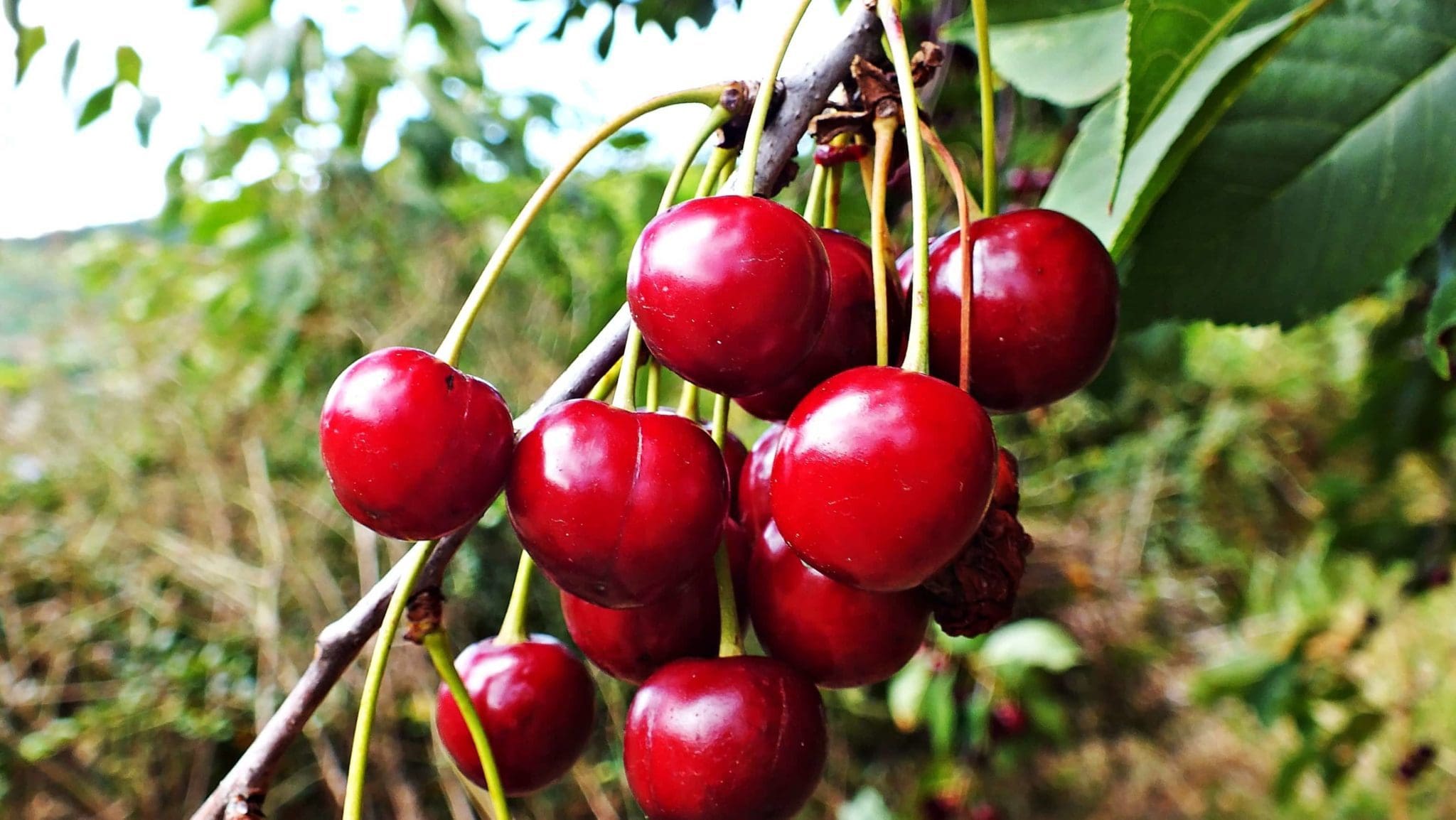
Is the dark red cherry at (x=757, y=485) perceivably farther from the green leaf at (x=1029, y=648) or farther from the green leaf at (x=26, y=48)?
the green leaf at (x=1029, y=648)

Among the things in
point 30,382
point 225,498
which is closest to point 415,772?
point 225,498

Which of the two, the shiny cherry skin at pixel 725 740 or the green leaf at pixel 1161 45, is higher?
the green leaf at pixel 1161 45

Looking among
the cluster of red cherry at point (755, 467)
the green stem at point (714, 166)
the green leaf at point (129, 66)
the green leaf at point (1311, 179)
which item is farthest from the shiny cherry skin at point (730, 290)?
the green leaf at point (129, 66)

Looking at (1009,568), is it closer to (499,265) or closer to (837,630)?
(837,630)

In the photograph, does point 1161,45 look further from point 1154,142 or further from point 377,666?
point 377,666

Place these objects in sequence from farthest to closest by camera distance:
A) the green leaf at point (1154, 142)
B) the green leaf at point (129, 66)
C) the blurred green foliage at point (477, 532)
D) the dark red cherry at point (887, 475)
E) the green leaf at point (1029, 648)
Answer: the green leaf at point (1029, 648)
the blurred green foliage at point (477, 532)
the green leaf at point (129, 66)
the green leaf at point (1154, 142)
the dark red cherry at point (887, 475)

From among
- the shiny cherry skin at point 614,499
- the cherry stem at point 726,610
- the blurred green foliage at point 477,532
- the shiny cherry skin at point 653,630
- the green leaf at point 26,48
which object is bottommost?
the blurred green foliage at point 477,532
